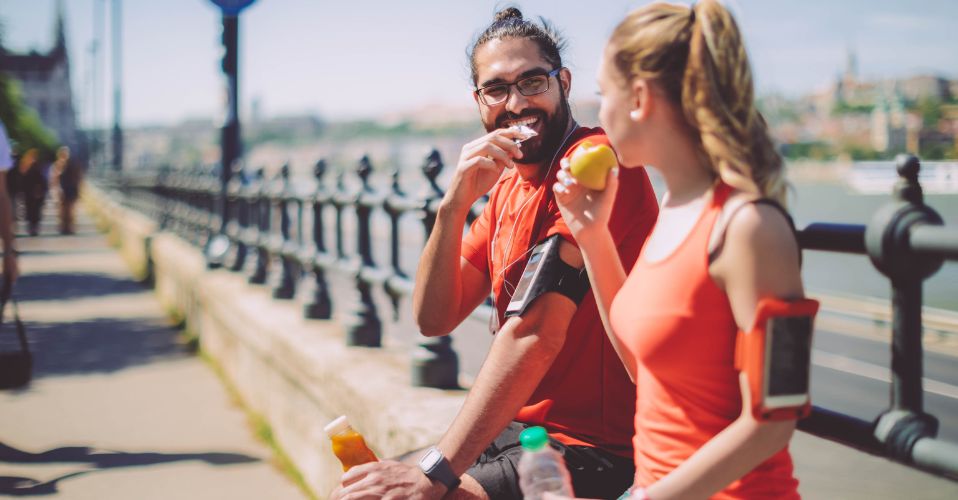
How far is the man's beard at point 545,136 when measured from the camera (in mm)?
2211

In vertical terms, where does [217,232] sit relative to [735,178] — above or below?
below

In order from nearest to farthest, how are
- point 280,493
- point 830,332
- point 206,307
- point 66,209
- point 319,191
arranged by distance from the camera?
1. point 280,493
2. point 319,191
3. point 206,307
4. point 830,332
5. point 66,209

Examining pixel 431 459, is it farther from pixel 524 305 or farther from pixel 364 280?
pixel 364 280

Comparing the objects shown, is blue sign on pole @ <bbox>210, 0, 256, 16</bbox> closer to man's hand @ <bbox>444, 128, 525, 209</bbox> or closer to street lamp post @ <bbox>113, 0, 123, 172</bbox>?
man's hand @ <bbox>444, 128, 525, 209</bbox>

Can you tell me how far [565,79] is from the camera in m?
2.33

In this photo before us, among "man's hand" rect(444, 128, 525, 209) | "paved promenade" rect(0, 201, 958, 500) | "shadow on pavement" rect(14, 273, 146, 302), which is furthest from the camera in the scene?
"shadow on pavement" rect(14, 273, 146, 302)

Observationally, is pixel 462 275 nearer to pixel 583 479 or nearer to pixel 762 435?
pixel 583 479

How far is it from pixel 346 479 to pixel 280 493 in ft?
8.65

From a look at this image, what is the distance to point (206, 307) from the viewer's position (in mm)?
7613

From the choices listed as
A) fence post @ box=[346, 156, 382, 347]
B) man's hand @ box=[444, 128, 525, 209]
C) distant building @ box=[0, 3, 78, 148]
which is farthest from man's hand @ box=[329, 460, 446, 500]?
distant building @ box=[0, 3, 78, 148]

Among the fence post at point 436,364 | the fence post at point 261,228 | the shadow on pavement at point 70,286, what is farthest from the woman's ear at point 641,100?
the shadow on pavement at point 70,286

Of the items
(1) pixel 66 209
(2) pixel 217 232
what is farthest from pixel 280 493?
(1) pixel 66 209

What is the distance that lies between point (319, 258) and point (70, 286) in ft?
27.1

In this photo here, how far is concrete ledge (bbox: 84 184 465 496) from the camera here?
3375 mm
